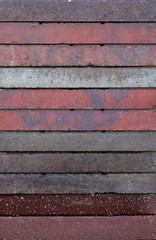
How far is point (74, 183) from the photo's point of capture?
244 cm

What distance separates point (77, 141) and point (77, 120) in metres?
0.13

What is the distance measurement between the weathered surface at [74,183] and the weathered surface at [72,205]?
0.03 meters

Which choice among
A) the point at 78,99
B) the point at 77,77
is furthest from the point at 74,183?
the point at 77,77

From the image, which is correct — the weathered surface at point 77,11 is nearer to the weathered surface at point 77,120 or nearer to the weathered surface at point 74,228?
the weathered surface at point 77,120

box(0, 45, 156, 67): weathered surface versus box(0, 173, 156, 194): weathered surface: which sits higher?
box(0, 45, 156, 67): weathered surface

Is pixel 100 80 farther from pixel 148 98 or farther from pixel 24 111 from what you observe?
pixel 24 111

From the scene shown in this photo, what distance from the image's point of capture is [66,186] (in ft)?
8.00

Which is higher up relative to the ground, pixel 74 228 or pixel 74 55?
pixel 74 55

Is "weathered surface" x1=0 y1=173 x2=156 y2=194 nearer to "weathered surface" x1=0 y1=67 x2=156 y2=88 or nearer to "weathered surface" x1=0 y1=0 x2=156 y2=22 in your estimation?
"weathered surface" x1=0 y1=67 x2=156 y2=88

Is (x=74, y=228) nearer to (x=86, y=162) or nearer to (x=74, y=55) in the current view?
(x=86, y=162)

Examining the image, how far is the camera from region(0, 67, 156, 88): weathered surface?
2.41 meters

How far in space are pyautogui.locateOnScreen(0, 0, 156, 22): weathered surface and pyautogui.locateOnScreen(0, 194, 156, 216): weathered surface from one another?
1068mm

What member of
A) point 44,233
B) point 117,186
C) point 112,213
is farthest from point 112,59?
point 44,233

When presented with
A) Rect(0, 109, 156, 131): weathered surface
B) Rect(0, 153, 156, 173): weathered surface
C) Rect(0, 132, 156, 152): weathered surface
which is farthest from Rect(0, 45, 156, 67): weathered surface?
Rect(0, 153, 156, 173): weathered surface
